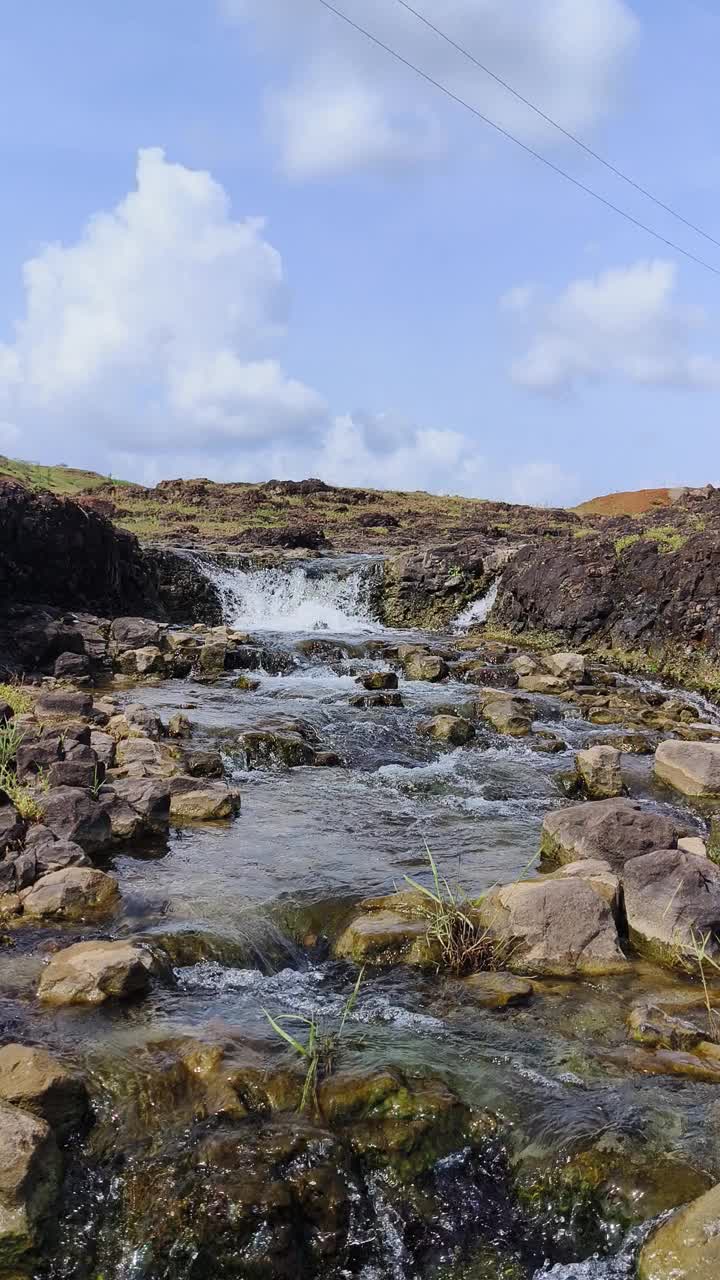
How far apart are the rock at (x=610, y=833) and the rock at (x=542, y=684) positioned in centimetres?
775

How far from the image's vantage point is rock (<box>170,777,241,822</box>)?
8938mm

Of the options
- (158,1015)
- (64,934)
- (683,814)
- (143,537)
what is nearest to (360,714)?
(683,814)

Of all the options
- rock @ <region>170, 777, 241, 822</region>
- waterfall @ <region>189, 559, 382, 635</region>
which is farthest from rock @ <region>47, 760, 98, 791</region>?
waterfall @ <region>189, 559, 382, 635</region>

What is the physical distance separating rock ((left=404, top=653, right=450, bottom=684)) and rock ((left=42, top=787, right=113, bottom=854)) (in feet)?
30.1

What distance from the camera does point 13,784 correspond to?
26.6 feet

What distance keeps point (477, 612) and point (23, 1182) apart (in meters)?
20.6

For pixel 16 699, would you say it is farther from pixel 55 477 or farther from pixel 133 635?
pixel 55 477

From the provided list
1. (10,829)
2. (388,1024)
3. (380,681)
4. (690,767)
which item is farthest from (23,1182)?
(380,681)

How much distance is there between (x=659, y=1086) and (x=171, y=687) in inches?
472

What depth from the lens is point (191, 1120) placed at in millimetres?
4219

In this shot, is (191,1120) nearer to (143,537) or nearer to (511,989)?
(511,989)

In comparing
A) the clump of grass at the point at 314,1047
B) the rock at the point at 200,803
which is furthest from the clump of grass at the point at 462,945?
the rock at the point at 200,803

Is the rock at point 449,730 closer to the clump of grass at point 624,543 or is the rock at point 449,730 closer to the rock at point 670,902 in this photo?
the rock at point 670,902

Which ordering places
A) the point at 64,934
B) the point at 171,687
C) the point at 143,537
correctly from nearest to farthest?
the point at 64,934 → the point at 171,687 → the point at 143,537
